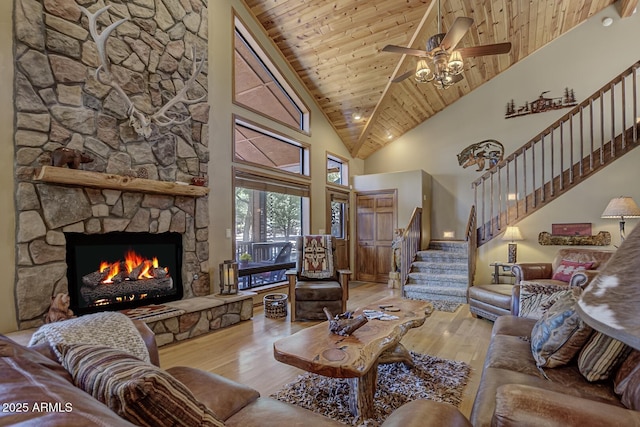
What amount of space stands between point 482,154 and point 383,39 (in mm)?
3297

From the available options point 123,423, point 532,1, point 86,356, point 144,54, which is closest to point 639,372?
point 123,423

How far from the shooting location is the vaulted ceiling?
4.46 meters

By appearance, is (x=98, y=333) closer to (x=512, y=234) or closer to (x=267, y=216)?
(x=267, y=216)

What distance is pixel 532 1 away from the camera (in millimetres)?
4820

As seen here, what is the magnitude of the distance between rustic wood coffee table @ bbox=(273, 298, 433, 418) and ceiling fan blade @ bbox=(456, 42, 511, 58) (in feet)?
9.12

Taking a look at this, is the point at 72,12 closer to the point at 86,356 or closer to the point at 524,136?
the point at 86,356

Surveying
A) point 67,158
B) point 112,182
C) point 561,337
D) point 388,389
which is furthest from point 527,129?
point 67,158

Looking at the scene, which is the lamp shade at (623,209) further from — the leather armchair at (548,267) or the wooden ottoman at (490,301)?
the wooden ottoman at (490,301)

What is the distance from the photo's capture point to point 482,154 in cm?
654

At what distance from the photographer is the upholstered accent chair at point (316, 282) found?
13.1 feet

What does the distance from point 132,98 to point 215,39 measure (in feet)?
5.05

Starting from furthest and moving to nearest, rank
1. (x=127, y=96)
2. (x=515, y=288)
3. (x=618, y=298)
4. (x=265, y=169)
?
(x=265, y=169), (x=515, y=288), (x=127, y=96), (x=618, y=298)

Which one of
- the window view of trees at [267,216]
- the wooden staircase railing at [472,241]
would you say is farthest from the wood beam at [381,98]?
the wooden staircase railing at [472,241]

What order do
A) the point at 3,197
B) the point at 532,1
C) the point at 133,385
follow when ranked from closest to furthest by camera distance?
the point at 133,385 < the point at 3,197 < the point at 532,1
